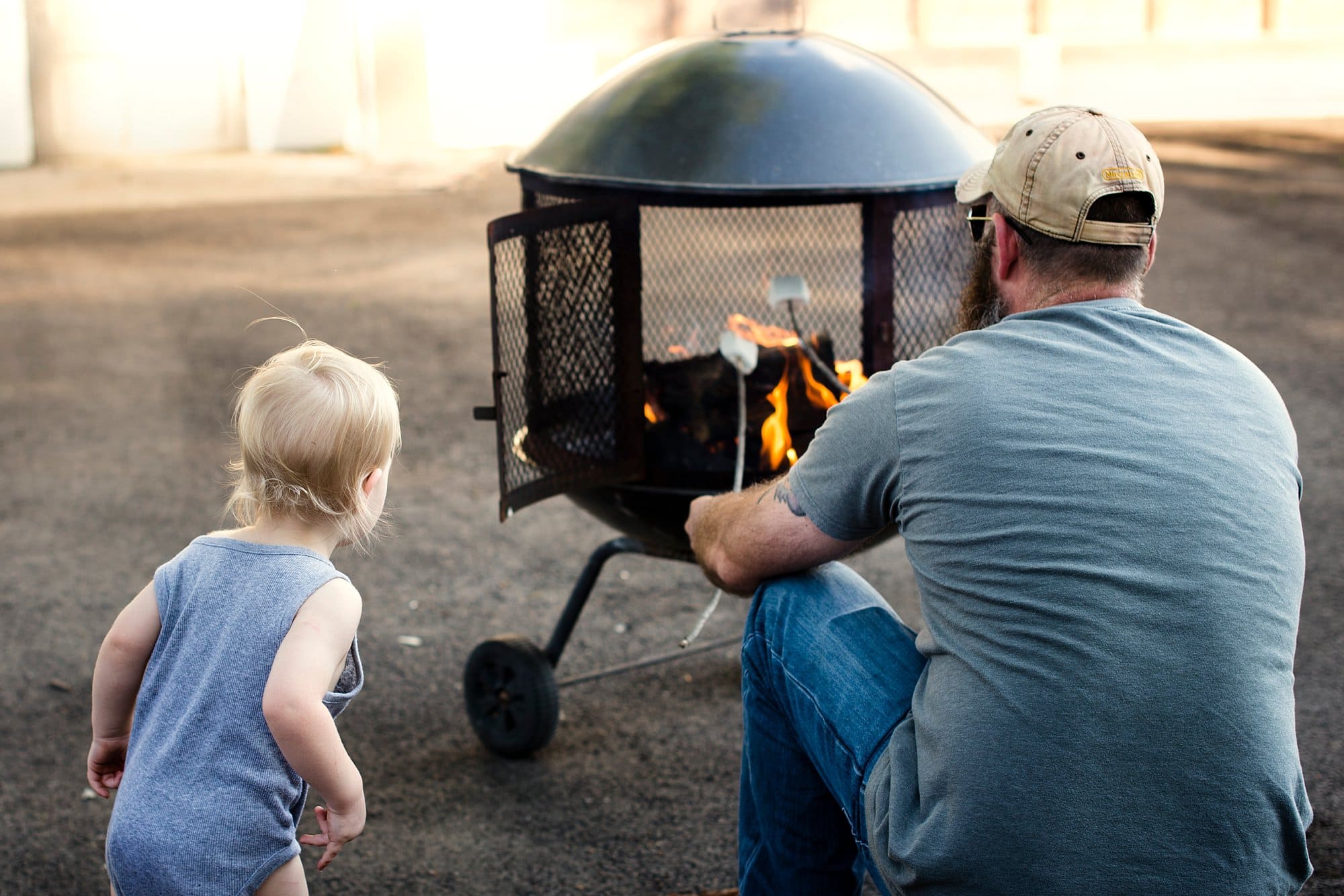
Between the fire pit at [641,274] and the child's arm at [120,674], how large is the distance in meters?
0.93

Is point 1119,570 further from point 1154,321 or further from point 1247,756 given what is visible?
point 1154,321

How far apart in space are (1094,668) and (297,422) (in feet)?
3.17

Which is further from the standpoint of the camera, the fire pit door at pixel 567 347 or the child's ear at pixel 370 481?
the fire pit door at pixel 567 347

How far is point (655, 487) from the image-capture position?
2654mm

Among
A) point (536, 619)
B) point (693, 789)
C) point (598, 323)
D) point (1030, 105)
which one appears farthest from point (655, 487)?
point (1030, 105)

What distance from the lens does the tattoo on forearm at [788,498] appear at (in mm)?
1723

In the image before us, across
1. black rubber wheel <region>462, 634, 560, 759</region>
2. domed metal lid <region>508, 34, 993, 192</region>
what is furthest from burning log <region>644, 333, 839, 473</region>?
black rubber wheel <region>462, 634, 560, 759</region>

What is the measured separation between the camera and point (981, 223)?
1.92 m

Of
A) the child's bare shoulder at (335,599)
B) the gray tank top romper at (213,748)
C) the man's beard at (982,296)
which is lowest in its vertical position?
the gray tank top romper at (213,748)

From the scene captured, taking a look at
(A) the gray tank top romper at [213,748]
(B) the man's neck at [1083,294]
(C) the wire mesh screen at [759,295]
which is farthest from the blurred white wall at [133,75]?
(B) the man's neck at [1083,294]

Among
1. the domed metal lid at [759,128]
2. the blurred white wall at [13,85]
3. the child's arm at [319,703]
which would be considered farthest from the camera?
the blurred white wall at [13,85]

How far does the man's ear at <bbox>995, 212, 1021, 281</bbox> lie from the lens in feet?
5.57

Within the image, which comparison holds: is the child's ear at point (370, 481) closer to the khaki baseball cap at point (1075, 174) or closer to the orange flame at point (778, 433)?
the khaki baseball cap at point (1075, 174)

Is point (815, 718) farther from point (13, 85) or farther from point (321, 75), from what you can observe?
point (13, 85)
